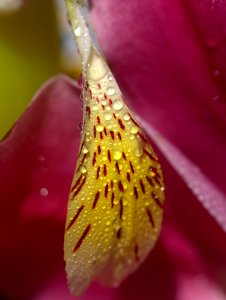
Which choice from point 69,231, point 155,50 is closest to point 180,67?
point 155,50

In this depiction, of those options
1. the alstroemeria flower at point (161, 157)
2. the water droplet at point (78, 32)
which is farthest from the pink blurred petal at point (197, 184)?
the water droplet at point (78, 32)

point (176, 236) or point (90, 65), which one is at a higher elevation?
point (90, 65)

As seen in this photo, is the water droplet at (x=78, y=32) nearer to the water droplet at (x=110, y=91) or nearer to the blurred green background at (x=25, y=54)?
the water droplet at (x=110, y=91)

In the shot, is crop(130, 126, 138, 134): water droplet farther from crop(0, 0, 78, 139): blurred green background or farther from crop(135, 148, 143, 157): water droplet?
crop(0, 0, 78, 139): blurred green background

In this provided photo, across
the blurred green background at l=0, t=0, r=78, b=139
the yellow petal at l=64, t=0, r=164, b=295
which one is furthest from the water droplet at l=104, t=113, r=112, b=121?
the blurred green background at l=0, t=0, r=78, b=139

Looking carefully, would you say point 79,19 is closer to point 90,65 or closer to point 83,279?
point 90,65
